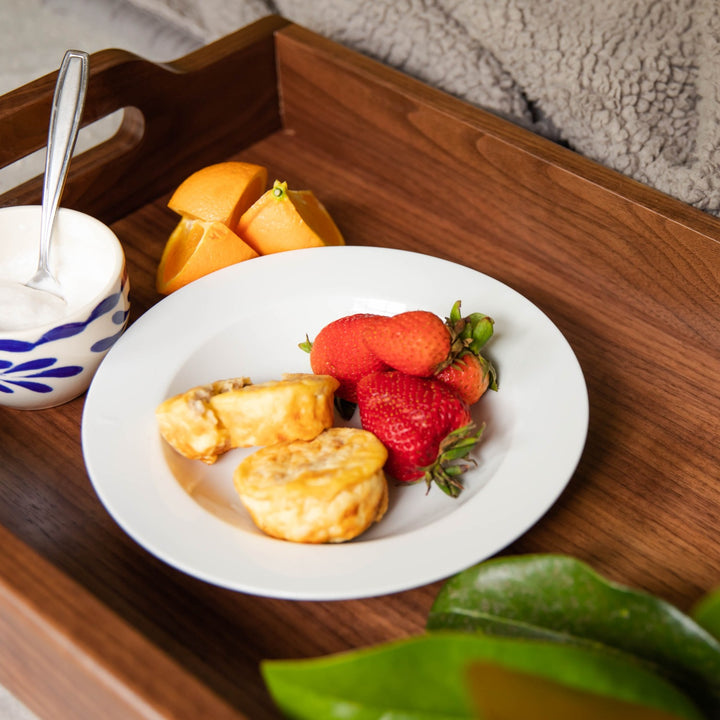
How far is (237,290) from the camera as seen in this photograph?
2.43 feet

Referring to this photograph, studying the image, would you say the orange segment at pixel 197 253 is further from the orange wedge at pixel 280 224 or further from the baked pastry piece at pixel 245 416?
the baked pastry piece at pixel 245 416

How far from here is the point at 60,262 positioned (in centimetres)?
71

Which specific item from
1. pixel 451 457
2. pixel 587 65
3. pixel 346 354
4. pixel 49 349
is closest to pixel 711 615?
pixel 451 457

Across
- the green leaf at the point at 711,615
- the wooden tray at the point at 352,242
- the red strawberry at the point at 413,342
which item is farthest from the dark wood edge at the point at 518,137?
the green leaf at the point at 711,615

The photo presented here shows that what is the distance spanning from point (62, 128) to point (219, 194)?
0.15 meters

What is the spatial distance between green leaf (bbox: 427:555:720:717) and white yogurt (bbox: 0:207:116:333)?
15.3 inches

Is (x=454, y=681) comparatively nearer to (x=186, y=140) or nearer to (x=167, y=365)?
(x=167, y=365)

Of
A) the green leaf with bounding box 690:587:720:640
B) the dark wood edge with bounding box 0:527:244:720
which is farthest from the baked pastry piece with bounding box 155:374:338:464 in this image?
the green leaf with bounding box 690:587:720:640

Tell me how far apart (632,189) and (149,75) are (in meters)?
0.50

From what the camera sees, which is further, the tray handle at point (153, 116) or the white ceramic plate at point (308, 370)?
the tray handle at point (153, 116)

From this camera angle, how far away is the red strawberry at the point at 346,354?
25.6 inches

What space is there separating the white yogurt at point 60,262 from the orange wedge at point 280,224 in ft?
0.48

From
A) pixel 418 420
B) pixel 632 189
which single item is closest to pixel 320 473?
pixel 418 420

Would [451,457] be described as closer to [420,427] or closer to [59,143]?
[420,427]
